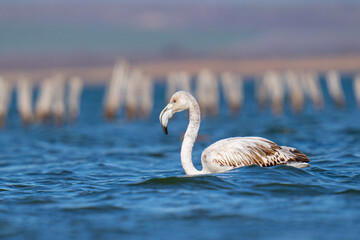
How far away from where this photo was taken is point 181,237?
237 inches

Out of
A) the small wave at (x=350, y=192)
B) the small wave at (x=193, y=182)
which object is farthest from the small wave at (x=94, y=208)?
the small wave at (x=350, y=192)

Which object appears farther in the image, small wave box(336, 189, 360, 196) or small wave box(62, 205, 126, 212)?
small wave box(336, 189, 360, 196)

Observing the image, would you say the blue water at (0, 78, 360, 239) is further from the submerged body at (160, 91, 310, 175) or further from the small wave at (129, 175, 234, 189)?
the submerged body at (160, 91, 310, 175)

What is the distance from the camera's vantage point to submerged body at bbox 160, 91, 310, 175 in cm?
906

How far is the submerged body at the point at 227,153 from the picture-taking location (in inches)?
357

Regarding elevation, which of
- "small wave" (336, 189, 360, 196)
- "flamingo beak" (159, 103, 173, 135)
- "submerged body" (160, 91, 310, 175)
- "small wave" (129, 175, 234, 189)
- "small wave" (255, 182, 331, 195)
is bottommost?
"small wave" (336, 189, 360, 196)

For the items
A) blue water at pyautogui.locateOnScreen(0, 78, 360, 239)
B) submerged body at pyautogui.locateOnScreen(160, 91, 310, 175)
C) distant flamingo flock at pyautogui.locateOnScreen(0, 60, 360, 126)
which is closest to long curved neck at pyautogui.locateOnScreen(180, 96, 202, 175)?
submerged body at pyautogui.locateOnScreen(160, 91, 310, 175)

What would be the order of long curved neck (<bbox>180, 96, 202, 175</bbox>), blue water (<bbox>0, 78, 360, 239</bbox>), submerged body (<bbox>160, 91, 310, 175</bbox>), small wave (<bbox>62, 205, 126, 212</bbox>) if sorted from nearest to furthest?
blue water (<bbox>0, 78, 360, 239</bbox>)
small wave (<bbox>62, 205, 126, 212</bbox>)
submerged body (<bbox>160, 91, 310, 175</bbox>)
long curved neck (<bbox>180, 96, 202, 175</bbox>)

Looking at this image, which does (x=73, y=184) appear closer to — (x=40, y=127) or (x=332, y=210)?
(x=332, y=210)

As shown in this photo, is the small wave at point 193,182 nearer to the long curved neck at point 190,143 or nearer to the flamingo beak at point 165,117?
the long curved neck at point 190,143

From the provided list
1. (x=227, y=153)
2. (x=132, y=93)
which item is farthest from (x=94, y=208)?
(x=132, y=93)

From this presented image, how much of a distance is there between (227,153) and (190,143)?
2.44 feet

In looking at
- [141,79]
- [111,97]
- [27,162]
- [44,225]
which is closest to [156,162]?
[27,162]

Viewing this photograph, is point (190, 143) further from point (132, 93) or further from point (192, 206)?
point (132, 93)
